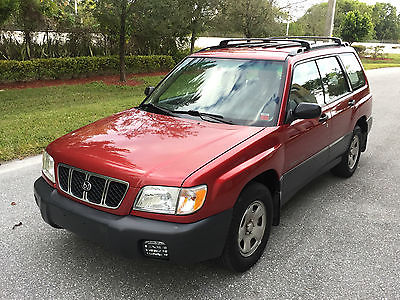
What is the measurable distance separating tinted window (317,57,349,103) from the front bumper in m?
2.26

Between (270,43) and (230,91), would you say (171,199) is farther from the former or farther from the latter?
(270,43)

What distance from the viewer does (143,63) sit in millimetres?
18031

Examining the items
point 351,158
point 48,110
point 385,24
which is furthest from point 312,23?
point 385,24

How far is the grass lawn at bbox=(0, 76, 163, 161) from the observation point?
21.5 feet

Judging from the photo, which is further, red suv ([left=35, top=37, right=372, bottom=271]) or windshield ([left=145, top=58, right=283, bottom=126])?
Result: windshield ([left=145, top=58, right=283, bottom=126])

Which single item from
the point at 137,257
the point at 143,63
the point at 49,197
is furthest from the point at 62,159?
the point at 143,63

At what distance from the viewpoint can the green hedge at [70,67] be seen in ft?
45.5

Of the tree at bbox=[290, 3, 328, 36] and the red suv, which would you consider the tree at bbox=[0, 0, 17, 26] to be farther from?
the tree at bbox=[290, 3, 328, 36]

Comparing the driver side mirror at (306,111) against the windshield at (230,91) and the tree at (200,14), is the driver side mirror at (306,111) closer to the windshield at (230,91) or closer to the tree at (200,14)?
the windshield at (230,91)

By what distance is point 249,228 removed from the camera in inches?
124

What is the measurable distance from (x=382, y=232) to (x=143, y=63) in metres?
15.5

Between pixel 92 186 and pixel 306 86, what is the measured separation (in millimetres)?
2342

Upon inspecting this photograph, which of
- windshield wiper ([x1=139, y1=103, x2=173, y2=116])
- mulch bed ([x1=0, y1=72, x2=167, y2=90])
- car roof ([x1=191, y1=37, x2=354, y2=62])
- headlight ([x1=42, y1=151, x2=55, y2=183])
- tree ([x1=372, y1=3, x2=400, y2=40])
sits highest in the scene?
tree ([x1=372, y1=3, x2=400, y2=40])

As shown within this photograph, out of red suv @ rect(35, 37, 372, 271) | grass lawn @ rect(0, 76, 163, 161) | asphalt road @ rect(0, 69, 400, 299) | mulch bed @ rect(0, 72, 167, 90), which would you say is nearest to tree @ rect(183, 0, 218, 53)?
mulch bed @ rect(0, 72, 167, 90)
